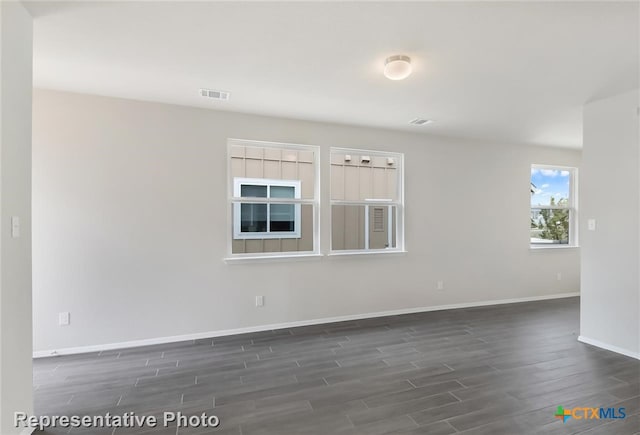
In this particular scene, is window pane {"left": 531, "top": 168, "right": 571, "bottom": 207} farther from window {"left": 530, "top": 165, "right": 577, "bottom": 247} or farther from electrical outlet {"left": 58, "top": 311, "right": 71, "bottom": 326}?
electrical outlet {"left": 58, "top": 311, "right": 71, "bottom": 326}

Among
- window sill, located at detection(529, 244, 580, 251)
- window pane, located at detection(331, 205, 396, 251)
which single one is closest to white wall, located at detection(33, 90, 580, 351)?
window pane, located at detection(331, 205, 396, 251)

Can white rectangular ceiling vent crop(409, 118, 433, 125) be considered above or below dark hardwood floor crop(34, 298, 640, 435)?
above

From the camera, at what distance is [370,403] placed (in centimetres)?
223

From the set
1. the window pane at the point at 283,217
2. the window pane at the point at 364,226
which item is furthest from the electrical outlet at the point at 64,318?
the window pane at the point at 364,226

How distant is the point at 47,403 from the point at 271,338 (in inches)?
73.9

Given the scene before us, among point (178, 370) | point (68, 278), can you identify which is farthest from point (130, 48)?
point (178, 370)

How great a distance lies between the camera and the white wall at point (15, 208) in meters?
1.63

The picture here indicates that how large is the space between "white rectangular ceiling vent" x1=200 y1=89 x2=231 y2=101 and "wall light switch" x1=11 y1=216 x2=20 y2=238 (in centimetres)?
188

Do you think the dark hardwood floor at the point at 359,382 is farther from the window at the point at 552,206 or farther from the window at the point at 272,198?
the window at the point at 552,206

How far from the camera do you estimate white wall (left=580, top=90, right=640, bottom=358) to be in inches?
119

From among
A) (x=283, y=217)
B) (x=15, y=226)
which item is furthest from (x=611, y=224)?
(x=15, y=226)

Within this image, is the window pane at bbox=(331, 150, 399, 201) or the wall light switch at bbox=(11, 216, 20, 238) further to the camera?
the window pane at bbox=(331, 150, 399, 201)

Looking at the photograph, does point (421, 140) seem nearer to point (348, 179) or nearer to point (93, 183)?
point (348, 179)

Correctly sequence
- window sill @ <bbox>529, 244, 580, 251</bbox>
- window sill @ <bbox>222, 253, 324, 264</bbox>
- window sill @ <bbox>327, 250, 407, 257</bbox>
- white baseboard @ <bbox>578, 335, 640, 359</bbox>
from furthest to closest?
window sill @ <bbox>529, 244, 580, 251</bbox>, window sill @ <bbox>327, 250, 407, 257</bbox>, window sill @ <bbox>222, 253, 324, 264</bbox>, white baseboard @ <bbox>578, 335, 640, 359</bbox>
